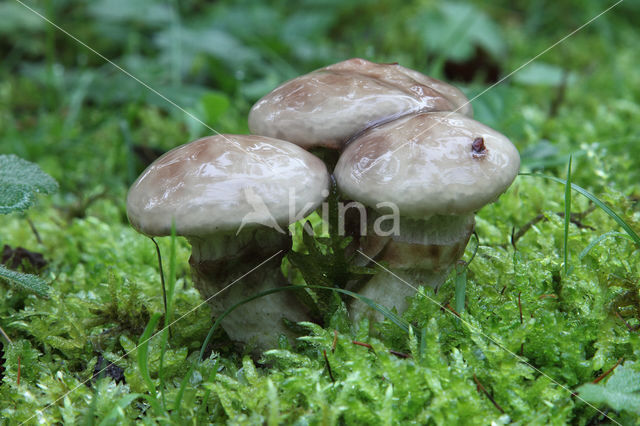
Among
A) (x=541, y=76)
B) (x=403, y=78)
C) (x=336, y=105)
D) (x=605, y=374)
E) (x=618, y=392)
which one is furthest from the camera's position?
(x=541, y=76)

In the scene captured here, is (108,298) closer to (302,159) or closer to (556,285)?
(302,159)

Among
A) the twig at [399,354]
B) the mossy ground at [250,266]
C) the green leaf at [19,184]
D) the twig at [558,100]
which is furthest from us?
the twig at [558,100]

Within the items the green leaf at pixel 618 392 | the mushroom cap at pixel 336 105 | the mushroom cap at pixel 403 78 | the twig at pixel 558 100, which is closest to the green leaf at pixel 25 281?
the mushroom cap at pixel 336 105

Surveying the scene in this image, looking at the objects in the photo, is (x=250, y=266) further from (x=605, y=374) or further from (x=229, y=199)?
(x=605, y=374)

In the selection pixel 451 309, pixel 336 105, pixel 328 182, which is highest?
pixel 336 105

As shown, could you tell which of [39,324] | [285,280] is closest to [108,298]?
[39,324]

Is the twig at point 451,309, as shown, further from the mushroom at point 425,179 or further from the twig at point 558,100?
the twig at point 558,100

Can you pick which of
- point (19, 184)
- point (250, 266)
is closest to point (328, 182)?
point (250, 266)
